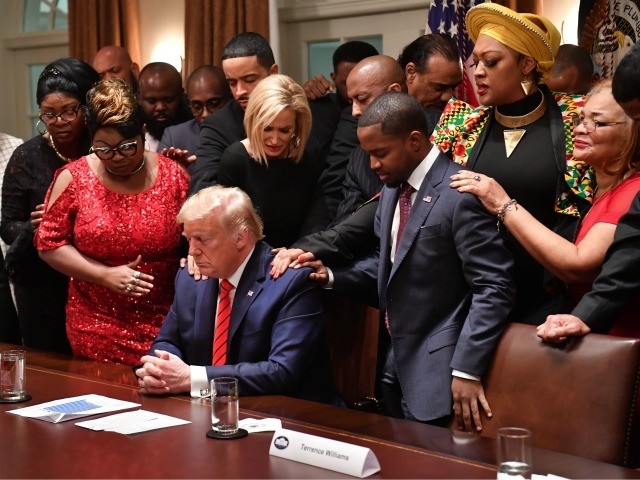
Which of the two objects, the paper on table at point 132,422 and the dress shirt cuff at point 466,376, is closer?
the paper on table at point 132,422

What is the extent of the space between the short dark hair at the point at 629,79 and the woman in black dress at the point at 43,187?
2.20m

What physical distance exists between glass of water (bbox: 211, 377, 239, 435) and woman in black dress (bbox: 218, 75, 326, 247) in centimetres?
121

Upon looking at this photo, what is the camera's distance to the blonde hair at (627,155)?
265cm

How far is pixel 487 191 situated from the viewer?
268 cm

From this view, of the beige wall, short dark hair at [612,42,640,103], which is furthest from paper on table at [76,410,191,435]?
→ the beige wall

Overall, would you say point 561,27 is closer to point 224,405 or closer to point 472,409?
point 472,409

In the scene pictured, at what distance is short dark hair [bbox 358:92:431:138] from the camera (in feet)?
9.00

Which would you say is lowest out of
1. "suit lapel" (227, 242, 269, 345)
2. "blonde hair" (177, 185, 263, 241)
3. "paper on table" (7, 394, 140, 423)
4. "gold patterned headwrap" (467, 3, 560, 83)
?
"paper on table" (7, 394, 140, 423)

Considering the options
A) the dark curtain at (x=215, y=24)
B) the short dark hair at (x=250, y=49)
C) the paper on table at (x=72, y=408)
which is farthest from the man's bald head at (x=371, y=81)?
the dark curtain at (x=215, y=24)

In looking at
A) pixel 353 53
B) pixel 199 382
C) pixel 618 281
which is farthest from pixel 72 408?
pixel 353 53

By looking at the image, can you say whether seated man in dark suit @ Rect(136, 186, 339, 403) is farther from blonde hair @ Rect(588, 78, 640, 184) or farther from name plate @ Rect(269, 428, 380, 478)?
blonde hair @ Rect(588, 78, 640, 184)

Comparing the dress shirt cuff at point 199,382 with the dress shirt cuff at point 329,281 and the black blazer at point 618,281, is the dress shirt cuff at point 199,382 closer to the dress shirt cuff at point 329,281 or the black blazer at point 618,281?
the dress shirt cuff at point 329,281

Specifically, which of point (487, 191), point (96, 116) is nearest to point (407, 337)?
point (487, 191)

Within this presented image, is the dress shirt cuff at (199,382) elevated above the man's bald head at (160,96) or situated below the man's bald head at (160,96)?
below
